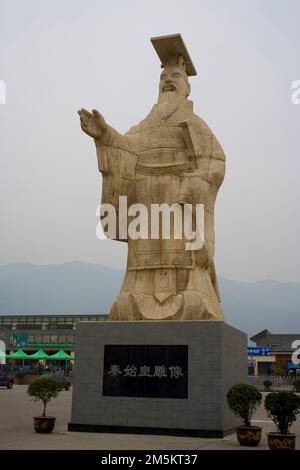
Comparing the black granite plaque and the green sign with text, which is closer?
the black granite plaque

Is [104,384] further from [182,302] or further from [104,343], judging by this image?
[182,302]

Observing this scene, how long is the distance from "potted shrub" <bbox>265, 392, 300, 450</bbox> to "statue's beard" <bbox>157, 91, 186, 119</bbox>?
667 cm

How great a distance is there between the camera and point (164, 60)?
13.4 metres

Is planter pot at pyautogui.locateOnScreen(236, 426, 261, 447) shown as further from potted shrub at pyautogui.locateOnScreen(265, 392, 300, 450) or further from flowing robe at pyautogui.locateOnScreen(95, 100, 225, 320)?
flowing robe at pyautogui.locateOnScreen(95, 100, 225, 320)

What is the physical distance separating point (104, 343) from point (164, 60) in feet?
21.9

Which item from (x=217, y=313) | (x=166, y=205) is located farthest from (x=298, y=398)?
(x=166, y=205)

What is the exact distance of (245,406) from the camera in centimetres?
977

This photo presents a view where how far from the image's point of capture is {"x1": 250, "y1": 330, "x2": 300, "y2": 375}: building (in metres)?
40.9

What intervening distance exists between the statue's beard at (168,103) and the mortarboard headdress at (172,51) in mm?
784

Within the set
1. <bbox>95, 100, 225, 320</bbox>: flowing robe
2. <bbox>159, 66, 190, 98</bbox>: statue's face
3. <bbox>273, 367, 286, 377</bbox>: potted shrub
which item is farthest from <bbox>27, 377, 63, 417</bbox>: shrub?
<bbox>273, 367, 286, 377</bbox>: potted shrub

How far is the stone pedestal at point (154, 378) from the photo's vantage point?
10.6m

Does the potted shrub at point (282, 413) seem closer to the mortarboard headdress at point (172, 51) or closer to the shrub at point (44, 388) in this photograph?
the shrub at point (44, 388)

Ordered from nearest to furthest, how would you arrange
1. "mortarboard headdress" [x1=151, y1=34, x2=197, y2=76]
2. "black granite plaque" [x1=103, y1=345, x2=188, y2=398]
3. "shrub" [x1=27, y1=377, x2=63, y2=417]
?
"black granite plaque" [x1=103, y1=345, x2=188, y2=398], "shrub" [x1=27, y1=377, x2=63, y2=417], "mortarboard headdress" [x1=151, y1=34, x2=197, y2=76]
